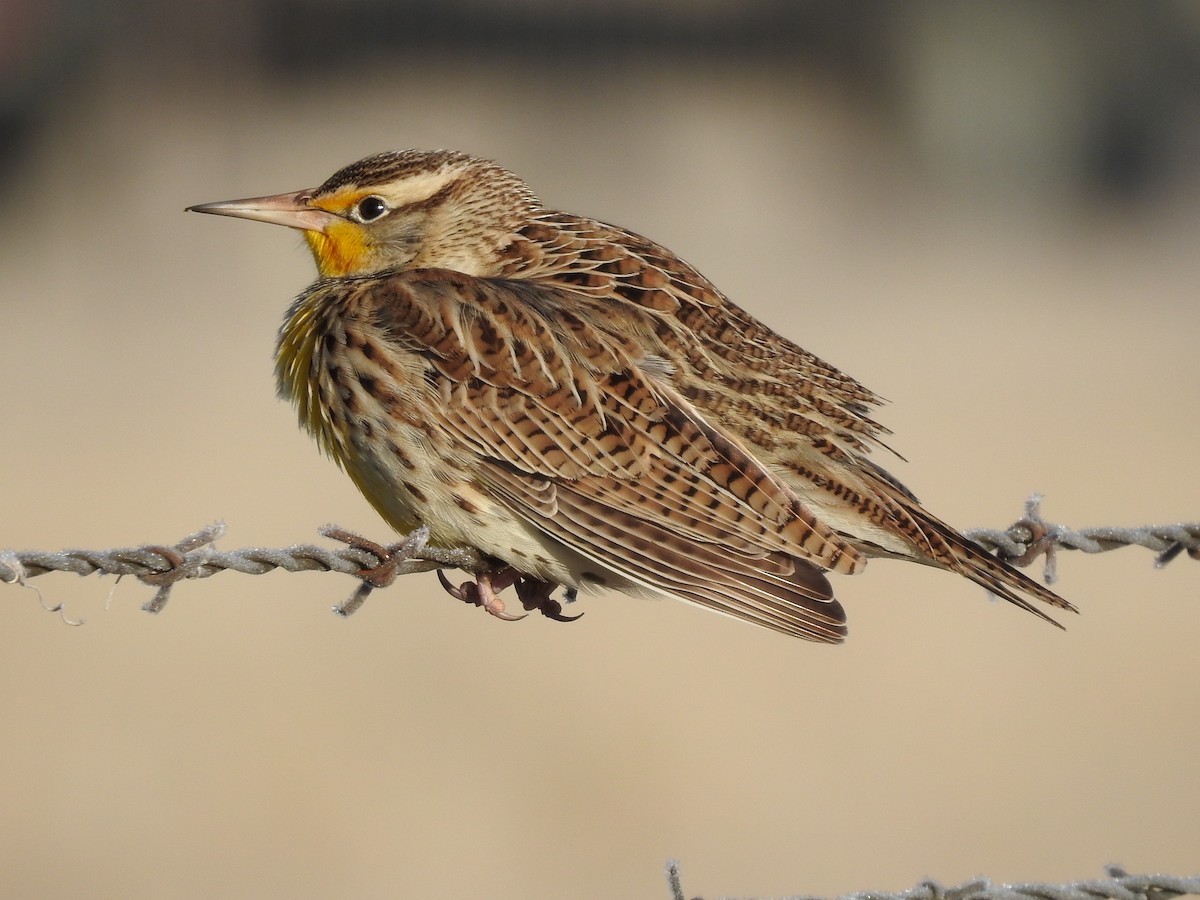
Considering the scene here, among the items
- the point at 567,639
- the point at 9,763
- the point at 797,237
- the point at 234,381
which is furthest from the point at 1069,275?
the point at 9,763

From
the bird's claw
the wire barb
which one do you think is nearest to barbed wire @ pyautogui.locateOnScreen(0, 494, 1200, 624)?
the wire barb

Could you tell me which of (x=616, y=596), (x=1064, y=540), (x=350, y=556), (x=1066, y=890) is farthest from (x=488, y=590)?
(x=616, y=596)

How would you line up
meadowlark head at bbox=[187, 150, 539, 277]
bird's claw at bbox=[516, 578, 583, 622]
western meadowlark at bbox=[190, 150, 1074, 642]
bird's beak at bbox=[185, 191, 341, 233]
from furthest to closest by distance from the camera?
meadowlark head at bbox=[187, 150, 539, 277] < bird's beak at bbox=[185, 191, 341, 233] < bird's claw at bbox=[516, 578, 583, 622] < western meadowlark at bbox=[190, 150, 1074, 642]

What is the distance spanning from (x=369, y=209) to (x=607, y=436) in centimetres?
120

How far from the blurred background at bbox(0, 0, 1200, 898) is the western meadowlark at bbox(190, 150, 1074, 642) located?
4645 mm

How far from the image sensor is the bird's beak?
5.60 meters

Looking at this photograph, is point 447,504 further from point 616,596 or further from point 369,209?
point 616,596

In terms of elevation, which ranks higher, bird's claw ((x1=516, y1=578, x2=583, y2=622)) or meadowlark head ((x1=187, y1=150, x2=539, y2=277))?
meadowlark head ((x1=187, y1=150, x2=539, y2=277))

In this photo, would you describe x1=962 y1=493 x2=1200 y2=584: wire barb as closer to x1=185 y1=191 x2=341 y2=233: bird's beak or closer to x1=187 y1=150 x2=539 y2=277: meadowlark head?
x1=187 y1=150 x2=539 y2=277: meadowlark head

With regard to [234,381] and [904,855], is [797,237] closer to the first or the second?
[234,381]

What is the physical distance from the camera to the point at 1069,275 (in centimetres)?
→ 2212

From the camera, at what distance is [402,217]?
5797 mm

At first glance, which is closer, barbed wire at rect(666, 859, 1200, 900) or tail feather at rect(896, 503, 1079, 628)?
barbed wire at rect(666, 859, 1200, 900)

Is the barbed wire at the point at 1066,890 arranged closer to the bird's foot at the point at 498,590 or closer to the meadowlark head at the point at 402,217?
the bird's foot at the point at 498,590
